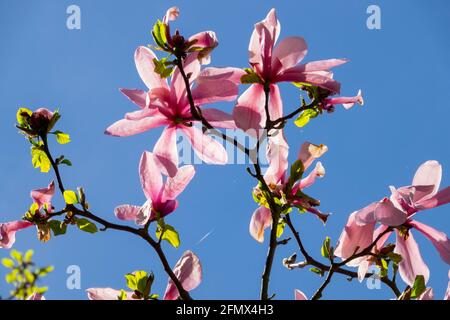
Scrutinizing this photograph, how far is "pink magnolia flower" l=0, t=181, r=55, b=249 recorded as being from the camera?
0.99 metres

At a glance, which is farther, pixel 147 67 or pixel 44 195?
pixel 44 195

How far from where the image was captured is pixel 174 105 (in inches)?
34.0

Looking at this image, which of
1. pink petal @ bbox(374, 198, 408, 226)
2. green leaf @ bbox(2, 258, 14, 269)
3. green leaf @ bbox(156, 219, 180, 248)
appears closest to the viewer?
pink petal @ bbox(374, 198, 408, 226)

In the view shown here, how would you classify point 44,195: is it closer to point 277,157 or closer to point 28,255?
point 277,157

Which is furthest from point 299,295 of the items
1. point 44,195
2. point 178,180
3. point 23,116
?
point 23,116

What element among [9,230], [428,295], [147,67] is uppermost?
[147,67]

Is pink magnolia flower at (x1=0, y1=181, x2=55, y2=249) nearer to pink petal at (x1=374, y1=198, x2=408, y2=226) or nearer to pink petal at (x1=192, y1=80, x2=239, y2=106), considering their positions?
pink petal at (x1=192, y1=80, x2=239, y2=106)

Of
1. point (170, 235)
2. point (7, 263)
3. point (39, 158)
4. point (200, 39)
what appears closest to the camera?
point (200, 39)

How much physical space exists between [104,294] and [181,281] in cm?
14

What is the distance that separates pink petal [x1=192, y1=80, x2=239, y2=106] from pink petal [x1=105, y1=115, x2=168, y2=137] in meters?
0.08

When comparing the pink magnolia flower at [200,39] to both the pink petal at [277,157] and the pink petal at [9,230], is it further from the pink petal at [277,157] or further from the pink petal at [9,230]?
the pink petal at [9,230]

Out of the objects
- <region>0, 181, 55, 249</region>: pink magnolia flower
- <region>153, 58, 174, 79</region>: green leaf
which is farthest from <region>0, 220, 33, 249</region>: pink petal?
<region>153, 58, 174, 79</region>: green leaf

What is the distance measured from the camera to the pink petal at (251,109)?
83 cm
